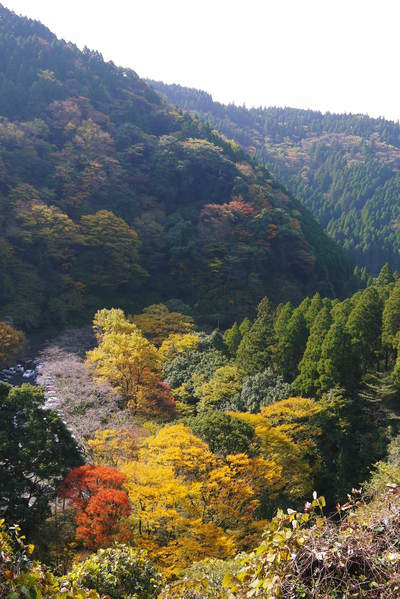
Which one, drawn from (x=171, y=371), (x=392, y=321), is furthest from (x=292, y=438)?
(x=171, y=371)

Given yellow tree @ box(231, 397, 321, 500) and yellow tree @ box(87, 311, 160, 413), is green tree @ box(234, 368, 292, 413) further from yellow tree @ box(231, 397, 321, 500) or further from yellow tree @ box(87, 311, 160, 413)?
yellow tree @ box(87, 311, 160, 413)

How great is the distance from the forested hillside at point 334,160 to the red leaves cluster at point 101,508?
76821 millimetres

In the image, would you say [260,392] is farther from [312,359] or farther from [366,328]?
[366,328]

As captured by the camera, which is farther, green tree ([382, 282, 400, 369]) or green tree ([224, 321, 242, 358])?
green tree ([224, 321, 242, 358])

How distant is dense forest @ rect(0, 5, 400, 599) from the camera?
209 inches

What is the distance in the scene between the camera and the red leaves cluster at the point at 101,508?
1240 cm

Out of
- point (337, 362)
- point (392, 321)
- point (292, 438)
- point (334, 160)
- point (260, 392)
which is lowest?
point (292, 438)

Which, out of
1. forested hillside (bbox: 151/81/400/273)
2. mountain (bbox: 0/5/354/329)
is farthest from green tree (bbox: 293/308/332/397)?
forested hillside (bbox: 151/81/400/273)

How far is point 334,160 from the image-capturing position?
437ft

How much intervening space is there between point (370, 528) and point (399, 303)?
20.5 metres

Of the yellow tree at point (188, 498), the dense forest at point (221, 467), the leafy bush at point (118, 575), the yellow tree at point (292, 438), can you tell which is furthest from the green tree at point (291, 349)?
the leafy bush at point (118, 575)

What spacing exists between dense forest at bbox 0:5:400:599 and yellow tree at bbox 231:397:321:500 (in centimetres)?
9

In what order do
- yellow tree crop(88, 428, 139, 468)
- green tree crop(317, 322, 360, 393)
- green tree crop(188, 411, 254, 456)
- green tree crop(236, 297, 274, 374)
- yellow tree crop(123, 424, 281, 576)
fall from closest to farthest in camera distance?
yellow tree crop(123, 424, 281, 576), green tree crop(188, 411, 254, 456), yellow tree crop(88, 428, 139, 468), green tree crop(317, 322, 360, 393), green tree crop(236, 297, 274, 374)

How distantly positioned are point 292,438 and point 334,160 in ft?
430
